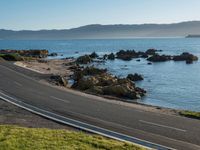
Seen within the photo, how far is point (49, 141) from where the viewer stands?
12.7 meters

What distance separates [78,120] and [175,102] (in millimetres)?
20834

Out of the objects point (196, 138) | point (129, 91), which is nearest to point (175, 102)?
point (129, 91)

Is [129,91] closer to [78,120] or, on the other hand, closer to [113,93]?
[113,93]

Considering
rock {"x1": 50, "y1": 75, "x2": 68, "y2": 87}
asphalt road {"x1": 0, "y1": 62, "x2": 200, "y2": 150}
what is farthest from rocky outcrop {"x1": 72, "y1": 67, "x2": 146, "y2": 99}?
asphalt road {"x1": 0, "y1": 62, "x2": 200, "y2": 150}

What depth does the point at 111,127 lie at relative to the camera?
17.9 m

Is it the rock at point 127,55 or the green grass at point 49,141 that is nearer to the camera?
the green grass at point 49,141

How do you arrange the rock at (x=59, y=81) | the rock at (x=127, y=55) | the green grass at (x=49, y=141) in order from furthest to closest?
1. the rock at (x=127, y=55)
2. the rock at (x=59, y=81)
3. the green grass at (x=49, y=141)

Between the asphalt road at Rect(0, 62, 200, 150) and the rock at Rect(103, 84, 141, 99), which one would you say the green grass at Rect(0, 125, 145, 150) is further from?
the rock at Rect(103, 84, 141, 99)

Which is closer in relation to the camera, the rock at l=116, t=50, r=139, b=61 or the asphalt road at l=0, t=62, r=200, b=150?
the asphalt road at l=0, t=62, r=200, b=150

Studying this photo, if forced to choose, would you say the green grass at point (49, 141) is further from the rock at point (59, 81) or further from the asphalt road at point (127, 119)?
the rock at point (59, 81)

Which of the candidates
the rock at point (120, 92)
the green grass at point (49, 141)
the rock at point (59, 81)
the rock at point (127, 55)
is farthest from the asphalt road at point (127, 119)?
the rock at point (127, 55)

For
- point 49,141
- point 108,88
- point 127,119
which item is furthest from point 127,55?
point 49,141

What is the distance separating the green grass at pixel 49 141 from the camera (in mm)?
11891

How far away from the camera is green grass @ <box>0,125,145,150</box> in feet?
39.0
